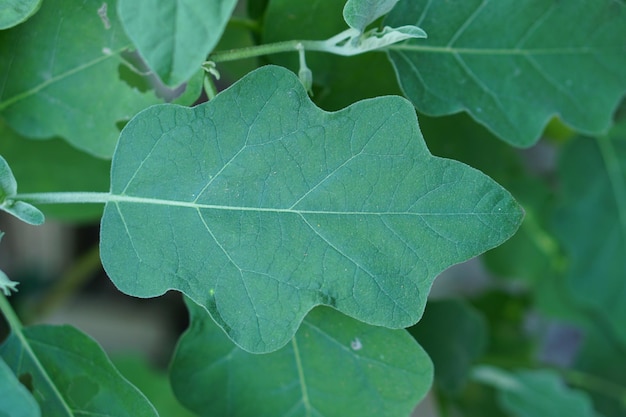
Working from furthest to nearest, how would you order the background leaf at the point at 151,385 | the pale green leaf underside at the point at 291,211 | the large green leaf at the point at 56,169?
the background leaf at the point at 151,385, the large green leaf at the point at 56,169, the pale green leaf underside at the point at 291,211

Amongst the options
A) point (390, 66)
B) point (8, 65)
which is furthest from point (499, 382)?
point (8, 65)

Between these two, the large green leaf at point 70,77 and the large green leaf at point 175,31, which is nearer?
the large green leaf at point 175,31

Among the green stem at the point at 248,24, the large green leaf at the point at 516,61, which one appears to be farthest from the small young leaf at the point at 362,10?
the green stem at the point at 248,24

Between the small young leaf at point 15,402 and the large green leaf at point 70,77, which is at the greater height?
the large green leaf at point 70,77

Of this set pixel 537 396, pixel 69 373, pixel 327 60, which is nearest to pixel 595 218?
pixel 537 396

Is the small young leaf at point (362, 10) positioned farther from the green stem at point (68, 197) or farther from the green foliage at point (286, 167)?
the green stem at point (68, 197)

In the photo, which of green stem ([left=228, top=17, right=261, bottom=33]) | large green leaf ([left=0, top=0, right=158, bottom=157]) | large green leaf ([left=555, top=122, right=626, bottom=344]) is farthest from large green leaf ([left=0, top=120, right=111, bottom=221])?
large green leaf ([left=555, top=122, right=626, bottom=344])
